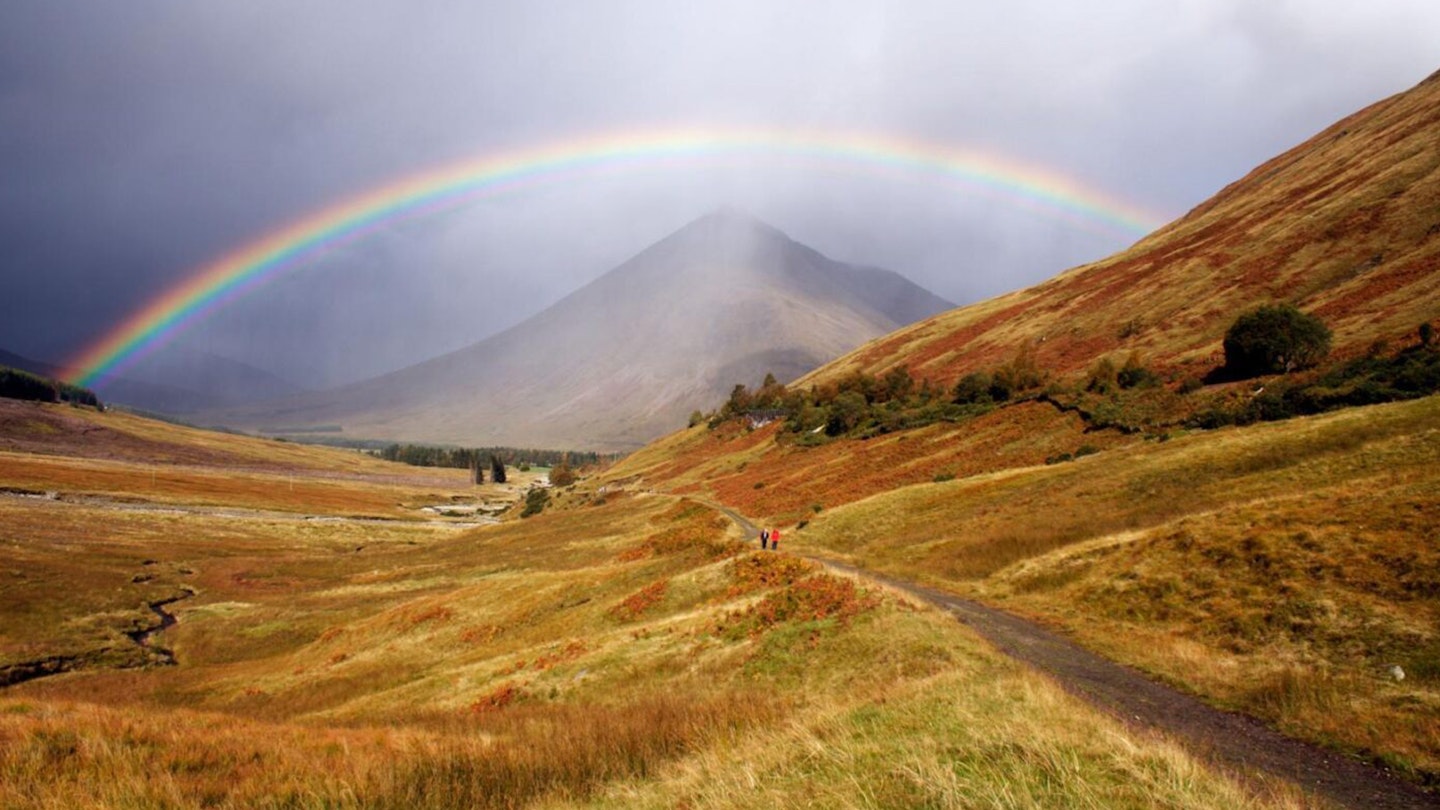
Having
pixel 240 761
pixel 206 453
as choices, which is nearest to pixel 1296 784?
pixel 240 761

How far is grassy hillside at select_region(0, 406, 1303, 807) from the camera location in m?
6.72

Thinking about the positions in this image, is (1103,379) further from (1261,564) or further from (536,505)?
(536,505)

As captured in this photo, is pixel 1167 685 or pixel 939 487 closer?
pixel 1167 685

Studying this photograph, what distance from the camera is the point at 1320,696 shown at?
37.5ft

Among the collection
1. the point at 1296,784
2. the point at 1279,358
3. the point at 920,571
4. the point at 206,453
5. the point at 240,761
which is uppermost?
the point at 206,453

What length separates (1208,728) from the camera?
10.9 meters

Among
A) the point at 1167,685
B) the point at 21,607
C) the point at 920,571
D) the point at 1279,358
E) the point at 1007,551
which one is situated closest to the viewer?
the point at 1167,685

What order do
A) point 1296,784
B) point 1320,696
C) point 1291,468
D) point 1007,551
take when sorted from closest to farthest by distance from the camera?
1. point 1296,784
2. point 1320,696
3. point 1291,468
4. point 1007,551

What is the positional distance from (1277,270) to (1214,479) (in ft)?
213

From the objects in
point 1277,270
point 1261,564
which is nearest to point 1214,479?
point 1261,564

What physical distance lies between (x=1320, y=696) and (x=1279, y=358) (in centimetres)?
4377

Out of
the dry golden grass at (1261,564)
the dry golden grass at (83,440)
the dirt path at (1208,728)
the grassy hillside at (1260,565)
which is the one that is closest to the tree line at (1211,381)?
the grassy hillside at (1260,565)

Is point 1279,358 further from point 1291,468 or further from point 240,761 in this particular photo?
→ point 240,761

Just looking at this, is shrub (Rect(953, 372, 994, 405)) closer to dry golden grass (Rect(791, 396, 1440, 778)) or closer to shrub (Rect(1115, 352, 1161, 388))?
shrub (Rect(1115, 352, 1161, 388))
